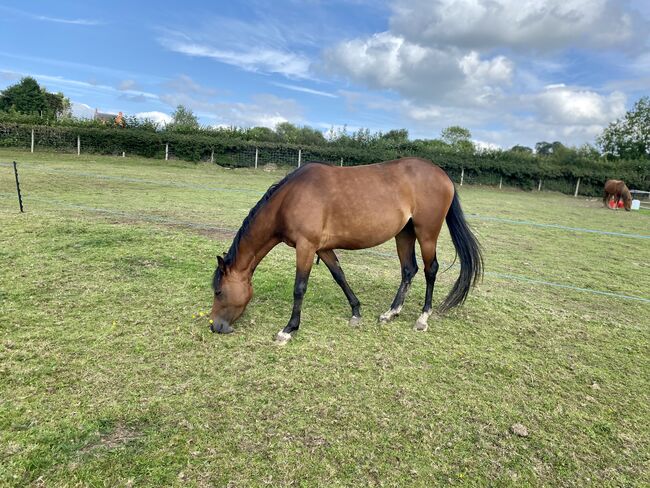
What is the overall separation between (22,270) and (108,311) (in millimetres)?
1723

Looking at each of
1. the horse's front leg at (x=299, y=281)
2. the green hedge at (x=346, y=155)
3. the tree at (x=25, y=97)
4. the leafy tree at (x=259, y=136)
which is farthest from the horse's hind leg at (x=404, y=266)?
the tree at (x=25, y=97)

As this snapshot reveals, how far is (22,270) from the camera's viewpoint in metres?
4.52

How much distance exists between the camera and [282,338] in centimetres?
339

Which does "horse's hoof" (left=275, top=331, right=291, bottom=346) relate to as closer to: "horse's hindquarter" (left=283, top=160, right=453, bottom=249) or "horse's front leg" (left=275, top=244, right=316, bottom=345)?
"horse's front leg" (left=275, top=244, right=316, bottom=345)

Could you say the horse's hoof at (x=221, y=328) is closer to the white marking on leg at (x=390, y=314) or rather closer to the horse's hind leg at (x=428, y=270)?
the white marking on leg at (x=390, y=314)

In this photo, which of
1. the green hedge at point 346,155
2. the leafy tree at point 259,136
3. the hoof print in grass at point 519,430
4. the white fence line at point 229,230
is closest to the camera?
the hoof print in grass at point 519,430

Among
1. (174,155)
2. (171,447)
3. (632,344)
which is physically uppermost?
(174,155)

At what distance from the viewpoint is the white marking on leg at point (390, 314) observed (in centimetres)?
401

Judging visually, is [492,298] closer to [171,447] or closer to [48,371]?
[171,447]

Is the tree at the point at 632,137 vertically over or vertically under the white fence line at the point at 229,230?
over

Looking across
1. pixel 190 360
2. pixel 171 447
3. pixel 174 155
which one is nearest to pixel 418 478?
pixel 171 447

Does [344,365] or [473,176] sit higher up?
[473,176]

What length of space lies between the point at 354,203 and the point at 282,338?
1392 millimetres

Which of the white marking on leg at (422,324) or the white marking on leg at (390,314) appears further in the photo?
the white marking on leg at (390,314)
